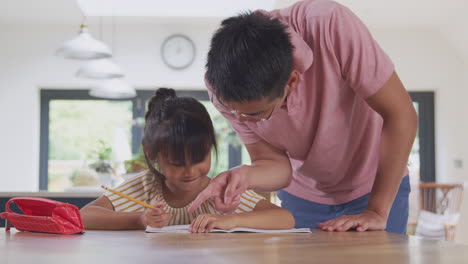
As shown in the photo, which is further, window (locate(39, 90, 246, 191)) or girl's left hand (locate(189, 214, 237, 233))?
window (locate(39, 90, 246, 191))

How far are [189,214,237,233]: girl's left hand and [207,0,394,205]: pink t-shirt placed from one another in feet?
0.90

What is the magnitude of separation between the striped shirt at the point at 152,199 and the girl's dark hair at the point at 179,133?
0.12 ft

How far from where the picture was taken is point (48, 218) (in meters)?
1.00

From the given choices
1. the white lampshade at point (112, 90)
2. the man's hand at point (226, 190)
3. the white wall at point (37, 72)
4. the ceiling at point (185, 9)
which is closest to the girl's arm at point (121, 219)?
the man's hand at point (226, 190)

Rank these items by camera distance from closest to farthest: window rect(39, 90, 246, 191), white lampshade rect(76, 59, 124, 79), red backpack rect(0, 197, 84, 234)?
red backpack rect(0, 197, 84, 234)
white lampshade rect(76, 59, 124, 79)
window rect(39, 90, 246, 191)

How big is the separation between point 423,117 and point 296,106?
5.34 meters

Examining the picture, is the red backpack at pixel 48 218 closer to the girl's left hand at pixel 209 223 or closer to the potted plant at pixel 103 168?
the girl's left hand at pixel 209 223

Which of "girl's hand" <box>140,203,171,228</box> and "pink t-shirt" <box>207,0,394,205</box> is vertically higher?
"pink t-shirt" <box>207,0,394,205</box>

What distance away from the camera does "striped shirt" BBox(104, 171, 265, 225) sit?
140 centimetres

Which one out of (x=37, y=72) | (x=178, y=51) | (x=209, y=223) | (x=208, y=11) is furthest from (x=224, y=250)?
(x=37, y=72)

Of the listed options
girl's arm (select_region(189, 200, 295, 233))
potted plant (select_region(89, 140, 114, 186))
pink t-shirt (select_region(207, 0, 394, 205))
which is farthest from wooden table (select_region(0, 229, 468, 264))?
potted plant (select_region(89, 140, 114, 186))

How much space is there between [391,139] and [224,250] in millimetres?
634

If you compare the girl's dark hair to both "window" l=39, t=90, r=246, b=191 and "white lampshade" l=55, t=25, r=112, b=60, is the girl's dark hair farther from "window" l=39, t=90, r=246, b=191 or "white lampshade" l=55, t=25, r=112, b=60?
"window" l=39, t=90, r=246, b=191

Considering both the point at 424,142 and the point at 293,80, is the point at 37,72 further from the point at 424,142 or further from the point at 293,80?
the point at 293,80
